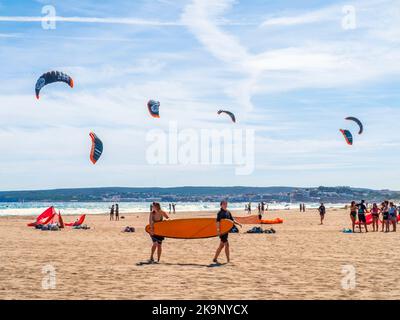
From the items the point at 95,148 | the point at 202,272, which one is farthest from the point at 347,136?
the point at 202,272

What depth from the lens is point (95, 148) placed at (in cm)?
2922

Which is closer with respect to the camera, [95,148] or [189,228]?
[189,228]

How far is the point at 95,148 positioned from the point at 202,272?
17860 mm

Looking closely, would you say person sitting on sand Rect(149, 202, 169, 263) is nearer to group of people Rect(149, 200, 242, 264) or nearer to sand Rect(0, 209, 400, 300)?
group of people Rect(149, 200, 242, 264)

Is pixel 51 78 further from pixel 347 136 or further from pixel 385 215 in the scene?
pixel 347 136

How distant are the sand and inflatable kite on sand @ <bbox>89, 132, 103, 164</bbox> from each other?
30.2 feet

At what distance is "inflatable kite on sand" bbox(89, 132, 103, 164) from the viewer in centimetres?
2864

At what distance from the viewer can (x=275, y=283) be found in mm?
10828

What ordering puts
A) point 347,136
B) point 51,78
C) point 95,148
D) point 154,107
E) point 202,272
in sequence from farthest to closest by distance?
point 347,136 → point 154,107 → point 95,148 → point 51,78 → point 202,272

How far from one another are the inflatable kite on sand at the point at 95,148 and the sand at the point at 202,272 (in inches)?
362

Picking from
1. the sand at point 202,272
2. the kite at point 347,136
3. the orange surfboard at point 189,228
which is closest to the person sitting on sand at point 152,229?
the sand at point 202,272

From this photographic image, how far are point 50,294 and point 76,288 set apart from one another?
0.70m

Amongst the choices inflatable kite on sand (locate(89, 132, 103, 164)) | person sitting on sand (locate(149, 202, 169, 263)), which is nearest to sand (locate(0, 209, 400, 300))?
person sitting on sand (locate(149, 202, 169, 263))
